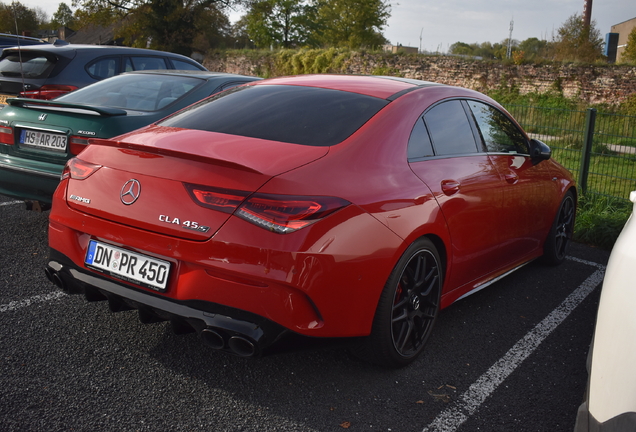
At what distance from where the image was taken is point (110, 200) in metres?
2.60

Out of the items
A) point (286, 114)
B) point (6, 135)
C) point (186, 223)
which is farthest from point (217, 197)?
point (6, 135)

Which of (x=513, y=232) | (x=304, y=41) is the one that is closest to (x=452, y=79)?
(x=513, y=232)

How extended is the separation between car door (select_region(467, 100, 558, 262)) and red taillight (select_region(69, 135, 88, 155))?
9.04 feet

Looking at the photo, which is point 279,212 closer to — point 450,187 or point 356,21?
point 450,187

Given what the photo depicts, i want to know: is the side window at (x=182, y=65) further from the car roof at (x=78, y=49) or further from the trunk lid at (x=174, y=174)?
→ the trunk lid at (x=174, y=174)

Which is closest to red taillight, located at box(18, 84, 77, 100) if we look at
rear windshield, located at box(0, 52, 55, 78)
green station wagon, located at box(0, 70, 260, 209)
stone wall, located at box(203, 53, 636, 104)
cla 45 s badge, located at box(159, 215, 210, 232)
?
rear windshield, located at box(0, 52, 55, 78)

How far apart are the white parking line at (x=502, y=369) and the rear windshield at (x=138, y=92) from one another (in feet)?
11.3

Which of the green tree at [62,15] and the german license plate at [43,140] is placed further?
the green tree at [62,15]

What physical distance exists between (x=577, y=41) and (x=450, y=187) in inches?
1293

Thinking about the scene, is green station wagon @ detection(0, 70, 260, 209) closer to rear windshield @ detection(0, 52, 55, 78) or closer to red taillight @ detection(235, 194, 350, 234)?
red taillight @ detection(235, 194, 350, 234)

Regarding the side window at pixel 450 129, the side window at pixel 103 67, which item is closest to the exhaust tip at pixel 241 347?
the side window at pixel 450 129

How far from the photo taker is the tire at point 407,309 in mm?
2734

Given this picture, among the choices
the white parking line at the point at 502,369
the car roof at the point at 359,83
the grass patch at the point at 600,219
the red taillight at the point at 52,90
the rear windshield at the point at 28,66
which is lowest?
the white parking line at the point at 502,369

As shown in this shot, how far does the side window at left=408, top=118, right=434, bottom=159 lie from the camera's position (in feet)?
9.93
